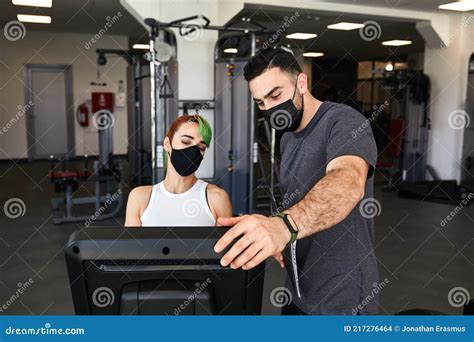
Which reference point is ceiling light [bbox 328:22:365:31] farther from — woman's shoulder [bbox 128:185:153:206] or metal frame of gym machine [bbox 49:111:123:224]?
woman's shoulder [bbox 128:185:153:206]

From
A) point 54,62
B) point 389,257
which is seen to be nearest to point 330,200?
point 389,257

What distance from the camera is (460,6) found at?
6352mm

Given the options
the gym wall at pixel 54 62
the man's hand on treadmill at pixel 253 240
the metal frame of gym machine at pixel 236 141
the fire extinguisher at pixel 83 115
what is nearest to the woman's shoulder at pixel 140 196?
the man's hand on treadmill at pixel 253 240

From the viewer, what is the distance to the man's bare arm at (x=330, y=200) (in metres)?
0.70

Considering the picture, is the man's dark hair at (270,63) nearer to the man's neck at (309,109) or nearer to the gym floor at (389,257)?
the man's neck at (309,109)

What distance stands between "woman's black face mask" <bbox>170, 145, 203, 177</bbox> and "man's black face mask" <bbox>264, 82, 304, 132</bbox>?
543 millimetres

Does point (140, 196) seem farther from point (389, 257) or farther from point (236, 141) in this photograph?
point (236, 141)

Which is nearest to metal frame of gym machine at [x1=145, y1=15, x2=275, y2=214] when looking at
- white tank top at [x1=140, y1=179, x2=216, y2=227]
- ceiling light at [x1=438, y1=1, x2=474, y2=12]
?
ceiling light at [x1=438, y1=1, x2=474, y2=12]

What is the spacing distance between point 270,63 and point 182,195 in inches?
30.1

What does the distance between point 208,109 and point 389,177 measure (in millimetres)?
3749

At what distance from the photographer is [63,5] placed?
6504 millimetres
